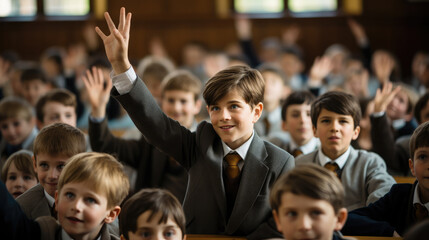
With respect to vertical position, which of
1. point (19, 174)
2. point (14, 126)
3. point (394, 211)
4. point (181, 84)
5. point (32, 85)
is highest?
point (181, 84)

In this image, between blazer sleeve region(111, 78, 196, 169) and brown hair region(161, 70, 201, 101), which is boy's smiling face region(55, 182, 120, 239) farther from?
brown hair region(161, 70, 201, 101)

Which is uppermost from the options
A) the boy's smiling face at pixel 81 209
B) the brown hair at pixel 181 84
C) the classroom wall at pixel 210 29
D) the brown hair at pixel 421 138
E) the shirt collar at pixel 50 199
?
the classroom wall at pixel 210 29

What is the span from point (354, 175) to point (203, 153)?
990 mm

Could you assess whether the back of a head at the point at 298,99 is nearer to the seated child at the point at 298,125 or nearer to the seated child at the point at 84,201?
the seated child at the point at 298,125

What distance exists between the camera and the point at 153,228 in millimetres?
2260

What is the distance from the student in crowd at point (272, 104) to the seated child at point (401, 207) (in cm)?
202

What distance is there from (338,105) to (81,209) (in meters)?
1.67

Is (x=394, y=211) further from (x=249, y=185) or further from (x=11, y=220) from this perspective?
(x=11, y=220)

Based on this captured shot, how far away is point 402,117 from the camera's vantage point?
5.14 metres

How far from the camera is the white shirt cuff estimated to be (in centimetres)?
248

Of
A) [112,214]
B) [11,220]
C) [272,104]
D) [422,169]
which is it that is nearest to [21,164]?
[112,214]

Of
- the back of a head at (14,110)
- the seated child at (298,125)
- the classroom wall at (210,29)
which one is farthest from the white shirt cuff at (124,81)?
the classroom wall at (210,29)

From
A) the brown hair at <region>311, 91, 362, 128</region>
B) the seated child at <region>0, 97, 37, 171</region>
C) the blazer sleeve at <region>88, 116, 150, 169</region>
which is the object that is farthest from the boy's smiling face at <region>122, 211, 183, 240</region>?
the seated child at <region>0, 97, 37, 171</region>

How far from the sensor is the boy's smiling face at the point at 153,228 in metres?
2.26
